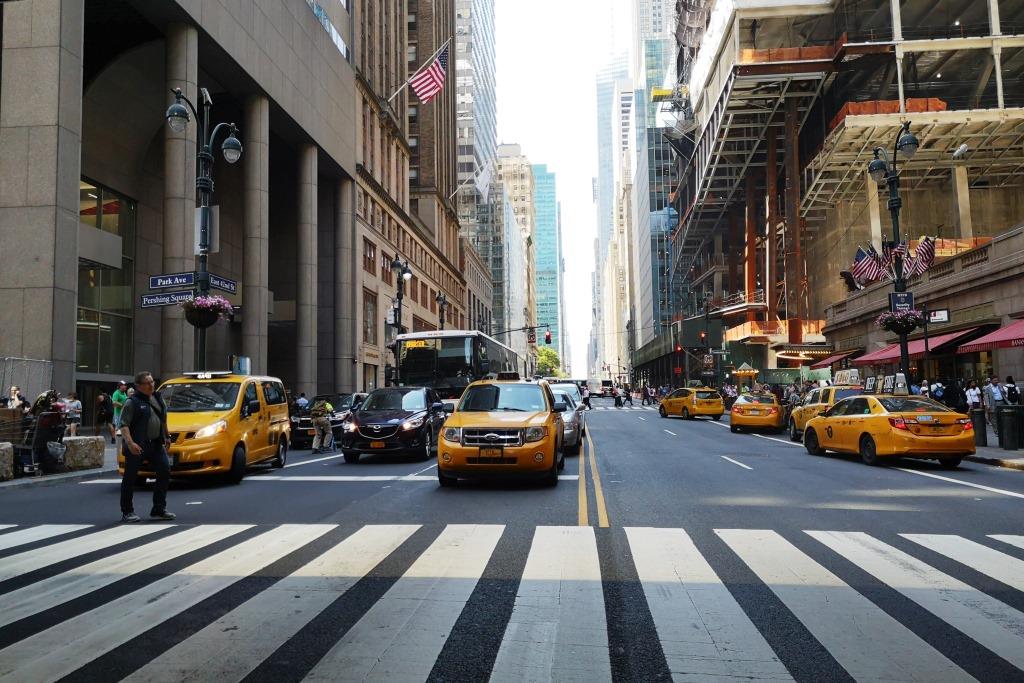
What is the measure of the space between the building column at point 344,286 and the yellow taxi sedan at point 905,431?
33.3 metres

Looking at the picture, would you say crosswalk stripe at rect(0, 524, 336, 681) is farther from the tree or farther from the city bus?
the tree

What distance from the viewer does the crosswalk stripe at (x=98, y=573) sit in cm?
541

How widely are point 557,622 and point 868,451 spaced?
12624 millimetres

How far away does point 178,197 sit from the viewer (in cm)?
2603

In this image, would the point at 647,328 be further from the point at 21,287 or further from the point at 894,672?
the point at 894,672

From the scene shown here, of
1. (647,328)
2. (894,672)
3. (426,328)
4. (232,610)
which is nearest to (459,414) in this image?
(232,610)

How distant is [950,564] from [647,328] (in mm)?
111490

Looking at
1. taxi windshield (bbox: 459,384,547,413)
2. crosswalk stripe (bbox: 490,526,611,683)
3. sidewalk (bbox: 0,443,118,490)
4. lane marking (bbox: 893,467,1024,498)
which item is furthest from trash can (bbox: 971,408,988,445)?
sidewalk (bbox: 0,443,118,490)

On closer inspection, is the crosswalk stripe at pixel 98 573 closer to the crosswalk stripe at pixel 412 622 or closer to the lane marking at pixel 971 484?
the crosswalk stripe at pixel 412 622

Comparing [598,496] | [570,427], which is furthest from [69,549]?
[570,427]

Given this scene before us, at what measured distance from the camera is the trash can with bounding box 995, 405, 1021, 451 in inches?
683

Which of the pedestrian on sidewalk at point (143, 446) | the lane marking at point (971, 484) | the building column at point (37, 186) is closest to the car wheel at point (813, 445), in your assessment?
the lane marking at point (971, 484)

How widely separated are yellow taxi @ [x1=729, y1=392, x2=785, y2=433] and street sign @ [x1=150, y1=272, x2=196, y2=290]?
18.6 meters

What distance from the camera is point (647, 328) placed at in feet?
382
